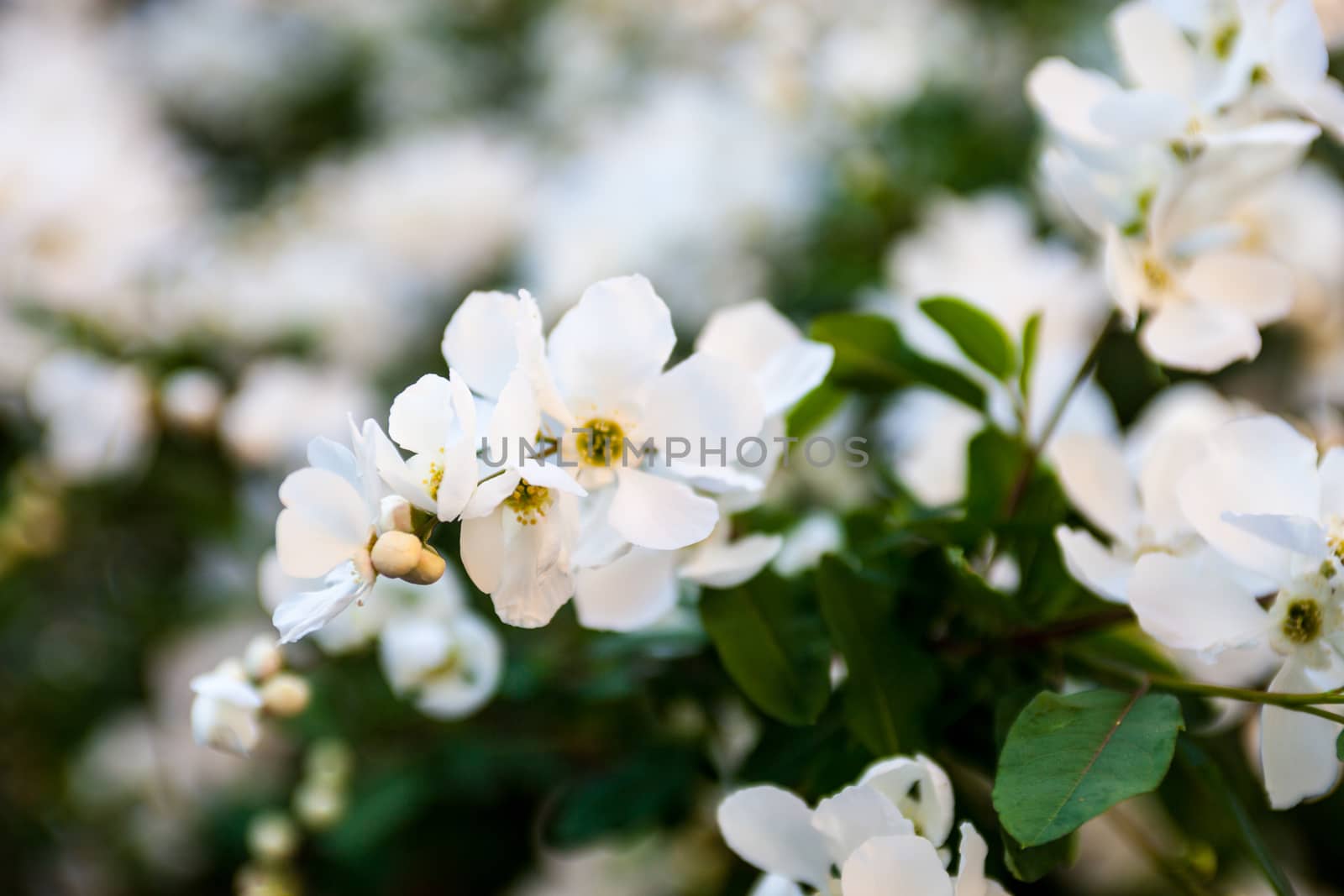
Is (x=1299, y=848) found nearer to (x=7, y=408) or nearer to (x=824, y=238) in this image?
(x=824, y=238)

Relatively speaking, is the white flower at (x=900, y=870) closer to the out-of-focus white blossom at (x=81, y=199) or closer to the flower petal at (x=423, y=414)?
the flower petal at (x=423, y=414)

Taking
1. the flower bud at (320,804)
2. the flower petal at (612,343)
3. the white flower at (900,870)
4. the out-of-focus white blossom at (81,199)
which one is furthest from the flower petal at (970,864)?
the out-of-focus white blossom at (81,199)

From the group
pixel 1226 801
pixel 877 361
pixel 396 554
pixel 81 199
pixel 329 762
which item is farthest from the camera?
pixel 81 199

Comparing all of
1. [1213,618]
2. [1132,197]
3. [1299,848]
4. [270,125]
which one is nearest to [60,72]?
[270,125]

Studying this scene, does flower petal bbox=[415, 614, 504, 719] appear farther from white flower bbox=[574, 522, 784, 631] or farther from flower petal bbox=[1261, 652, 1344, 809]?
flower petal bbox=[1261, 652, 1344, 809]

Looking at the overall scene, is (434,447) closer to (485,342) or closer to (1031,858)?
(485,342)

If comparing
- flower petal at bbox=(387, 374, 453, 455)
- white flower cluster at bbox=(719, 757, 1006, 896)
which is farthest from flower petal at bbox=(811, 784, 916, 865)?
flower petal at bbox=(387, 374, 453, 455)

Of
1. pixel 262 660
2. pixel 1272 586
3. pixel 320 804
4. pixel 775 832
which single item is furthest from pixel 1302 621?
pixel 320 804
